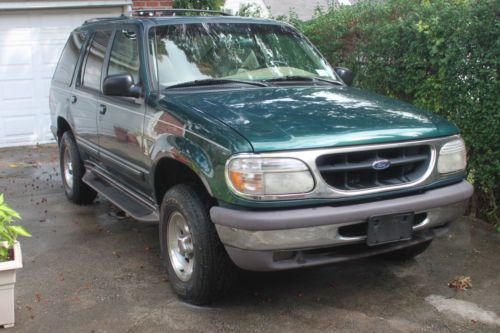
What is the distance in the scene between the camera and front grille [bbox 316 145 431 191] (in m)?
3.47

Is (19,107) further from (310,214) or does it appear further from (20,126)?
Answer: (310,214)

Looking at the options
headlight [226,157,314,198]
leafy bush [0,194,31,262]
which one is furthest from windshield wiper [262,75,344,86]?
leafy bush [0,194,31,262]

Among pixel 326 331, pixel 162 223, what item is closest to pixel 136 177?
pixel 162 223

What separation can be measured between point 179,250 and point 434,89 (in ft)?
10.3

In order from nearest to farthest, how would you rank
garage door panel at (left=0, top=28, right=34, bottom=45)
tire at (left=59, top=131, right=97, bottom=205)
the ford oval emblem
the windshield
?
the ford oval emblem
the windshield
tire at (left=59, top=131, right=97, bottom=205)
garage door panel at (left=0, top=28, right=34, bottom=45)

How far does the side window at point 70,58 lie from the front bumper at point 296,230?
3.48 meters

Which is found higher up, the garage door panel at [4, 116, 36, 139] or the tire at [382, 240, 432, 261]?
the tire at [382, 240, 432, 261]

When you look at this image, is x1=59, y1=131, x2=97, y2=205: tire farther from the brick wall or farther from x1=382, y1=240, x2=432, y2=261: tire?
the brick wall

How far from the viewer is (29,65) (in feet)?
35.4

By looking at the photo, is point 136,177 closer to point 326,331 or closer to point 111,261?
point 111,261

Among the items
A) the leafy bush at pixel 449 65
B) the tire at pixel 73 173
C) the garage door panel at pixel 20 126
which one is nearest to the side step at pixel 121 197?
the tire at pixel 73 173

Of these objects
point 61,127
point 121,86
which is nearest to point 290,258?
point 121,86

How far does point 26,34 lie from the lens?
10633 mm

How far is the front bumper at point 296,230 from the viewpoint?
3.30 metres
